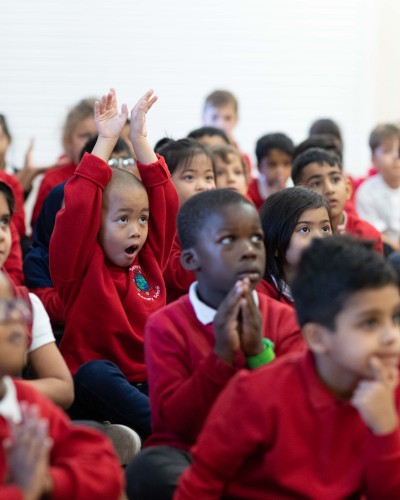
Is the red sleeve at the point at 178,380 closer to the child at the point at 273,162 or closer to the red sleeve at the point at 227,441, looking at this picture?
the red sleeve at the point at 227,441

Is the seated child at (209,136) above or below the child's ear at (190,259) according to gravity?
above

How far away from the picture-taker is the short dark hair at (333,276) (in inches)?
55.1

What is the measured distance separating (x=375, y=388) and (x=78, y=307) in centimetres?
101

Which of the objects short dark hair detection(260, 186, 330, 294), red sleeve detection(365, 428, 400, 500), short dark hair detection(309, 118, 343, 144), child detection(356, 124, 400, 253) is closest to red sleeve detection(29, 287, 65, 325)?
short dark hair detection(260, 186, 330, 294)

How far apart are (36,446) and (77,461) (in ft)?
0.42

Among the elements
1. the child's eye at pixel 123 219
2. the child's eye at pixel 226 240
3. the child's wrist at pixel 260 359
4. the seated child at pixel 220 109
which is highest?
the seated child at pixel 220 109

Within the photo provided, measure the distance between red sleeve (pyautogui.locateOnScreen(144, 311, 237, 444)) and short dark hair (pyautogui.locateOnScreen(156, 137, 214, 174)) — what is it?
110 cm

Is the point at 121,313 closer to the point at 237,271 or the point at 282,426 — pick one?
the point at 237,271

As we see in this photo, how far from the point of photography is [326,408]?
4.60ft

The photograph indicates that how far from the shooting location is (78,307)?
2215 mm

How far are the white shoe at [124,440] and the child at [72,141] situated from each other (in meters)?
1.60

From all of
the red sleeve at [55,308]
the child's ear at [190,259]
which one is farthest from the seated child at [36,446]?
the red sleeve at [55,308]

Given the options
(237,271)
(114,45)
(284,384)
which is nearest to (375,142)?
(114,45)

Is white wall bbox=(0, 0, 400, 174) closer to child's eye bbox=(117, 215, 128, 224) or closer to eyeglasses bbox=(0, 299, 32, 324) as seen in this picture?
child's eye bbox=(117, 215, 128, 224)
